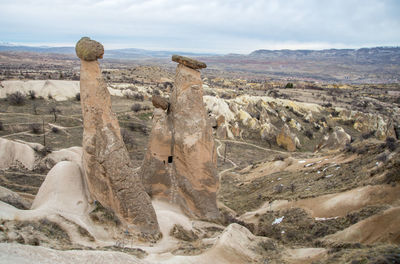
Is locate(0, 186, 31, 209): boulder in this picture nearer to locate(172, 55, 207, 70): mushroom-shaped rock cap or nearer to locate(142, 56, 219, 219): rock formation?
locate(142, 56, 219, 219): rock formation

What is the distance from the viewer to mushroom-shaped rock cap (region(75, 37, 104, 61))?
30.3 feet

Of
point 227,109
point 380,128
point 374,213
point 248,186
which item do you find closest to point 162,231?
point 374,213

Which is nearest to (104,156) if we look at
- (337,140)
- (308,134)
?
(337,140)

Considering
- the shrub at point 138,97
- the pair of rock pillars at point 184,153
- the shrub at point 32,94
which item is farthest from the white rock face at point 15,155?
the shrub at point 138,97

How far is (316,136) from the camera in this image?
137ft

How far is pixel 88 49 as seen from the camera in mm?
9242

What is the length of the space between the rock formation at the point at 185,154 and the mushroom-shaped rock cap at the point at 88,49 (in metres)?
4.10

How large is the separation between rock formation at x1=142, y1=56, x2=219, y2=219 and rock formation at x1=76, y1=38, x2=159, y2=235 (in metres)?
3.19

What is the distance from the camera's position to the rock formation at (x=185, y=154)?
12.8 meters

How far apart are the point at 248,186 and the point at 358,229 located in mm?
9917

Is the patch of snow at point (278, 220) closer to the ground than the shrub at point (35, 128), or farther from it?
closer to the ground

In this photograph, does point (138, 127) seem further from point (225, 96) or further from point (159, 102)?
point (225, 96)

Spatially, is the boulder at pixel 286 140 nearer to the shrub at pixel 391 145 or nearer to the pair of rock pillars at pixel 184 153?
the shrub at pixel 391 145

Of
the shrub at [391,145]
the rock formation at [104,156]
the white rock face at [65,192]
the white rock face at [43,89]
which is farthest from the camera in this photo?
the white rock face at [43,89]
